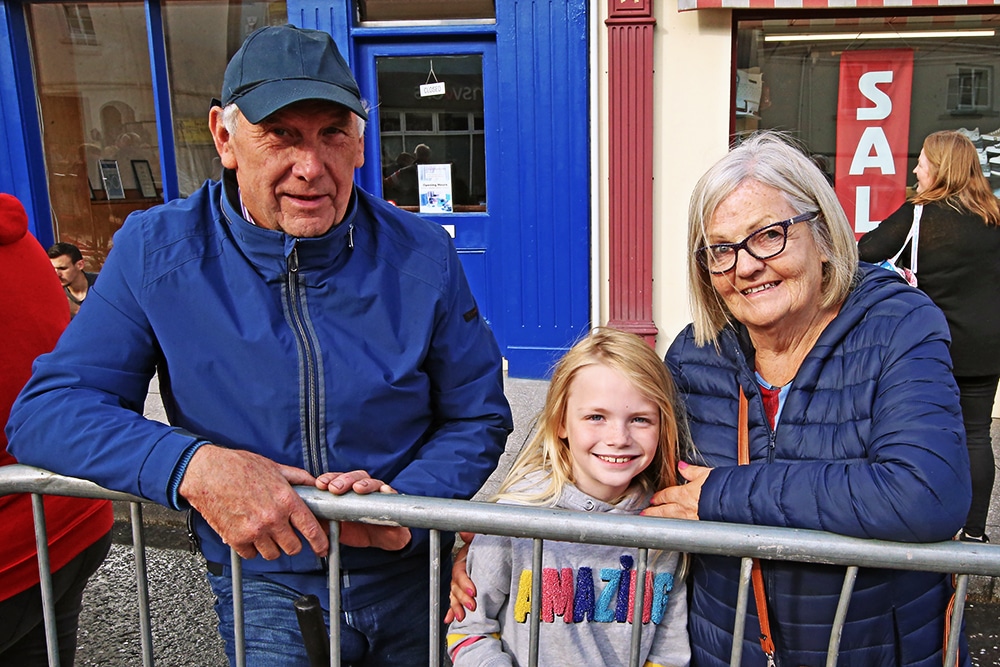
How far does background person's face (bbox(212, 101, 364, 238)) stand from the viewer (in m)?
1.77

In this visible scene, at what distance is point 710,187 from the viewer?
71.9 inches

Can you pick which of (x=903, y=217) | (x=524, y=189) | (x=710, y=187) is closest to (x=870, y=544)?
(x=710, y=187)

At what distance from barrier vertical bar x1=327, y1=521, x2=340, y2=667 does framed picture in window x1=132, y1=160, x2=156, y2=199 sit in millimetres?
5927

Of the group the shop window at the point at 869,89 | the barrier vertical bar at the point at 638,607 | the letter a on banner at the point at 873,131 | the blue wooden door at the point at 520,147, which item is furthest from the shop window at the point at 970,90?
the barrier vertical bar at the point at 638,607

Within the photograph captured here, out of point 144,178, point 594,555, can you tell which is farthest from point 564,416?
point 144,178

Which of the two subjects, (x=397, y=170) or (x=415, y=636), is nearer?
(x=415, y=636)

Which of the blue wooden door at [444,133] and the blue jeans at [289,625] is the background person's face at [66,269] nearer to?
the blue wooden door at [444,133]

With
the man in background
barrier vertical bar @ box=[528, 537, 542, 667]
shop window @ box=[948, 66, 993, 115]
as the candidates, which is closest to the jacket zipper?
barrier vertical bar @ box=[528, 537, 542, 667]

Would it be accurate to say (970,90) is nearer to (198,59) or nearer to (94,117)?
(198,59)

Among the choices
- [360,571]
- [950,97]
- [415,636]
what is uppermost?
[950,97]

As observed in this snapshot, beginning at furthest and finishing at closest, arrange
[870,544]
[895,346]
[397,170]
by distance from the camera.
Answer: [397,170], [895,346], [870,544]

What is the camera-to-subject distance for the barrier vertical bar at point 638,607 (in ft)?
5.38

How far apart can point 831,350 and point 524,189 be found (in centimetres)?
458

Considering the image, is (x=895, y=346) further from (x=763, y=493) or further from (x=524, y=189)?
(x=524, y=189)
